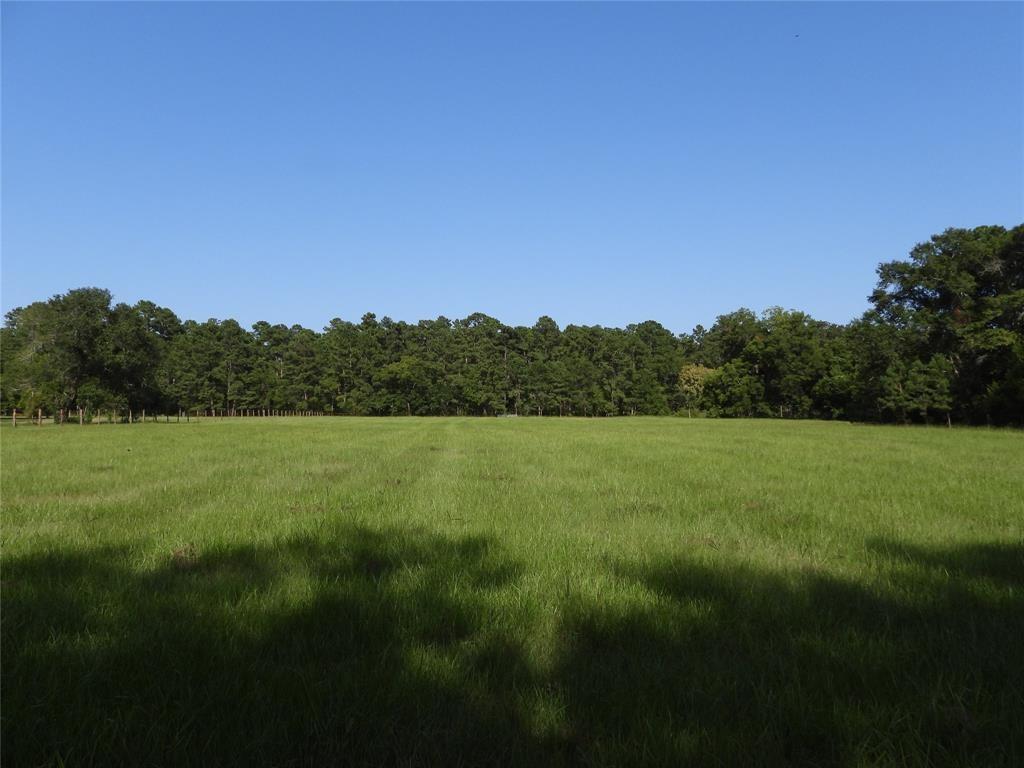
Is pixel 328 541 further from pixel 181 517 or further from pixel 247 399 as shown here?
pixel 247 399

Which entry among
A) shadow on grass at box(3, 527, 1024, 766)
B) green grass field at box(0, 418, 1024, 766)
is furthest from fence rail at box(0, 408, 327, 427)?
shadow on grass at box(3, 527, 1024, 766)

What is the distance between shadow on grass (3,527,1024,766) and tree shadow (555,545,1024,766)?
0.01m

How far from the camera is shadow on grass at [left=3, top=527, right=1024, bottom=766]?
7.70ft

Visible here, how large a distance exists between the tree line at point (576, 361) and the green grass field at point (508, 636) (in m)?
52.9

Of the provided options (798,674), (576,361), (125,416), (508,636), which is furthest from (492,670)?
(576,361)

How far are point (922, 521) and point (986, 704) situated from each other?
562cm

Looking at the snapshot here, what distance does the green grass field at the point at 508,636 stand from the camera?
2.39 meters

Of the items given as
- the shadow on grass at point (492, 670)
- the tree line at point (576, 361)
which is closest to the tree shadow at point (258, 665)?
the shadow on grass at point (492, 670)

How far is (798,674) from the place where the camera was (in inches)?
117

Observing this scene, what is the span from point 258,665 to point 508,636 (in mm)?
1462

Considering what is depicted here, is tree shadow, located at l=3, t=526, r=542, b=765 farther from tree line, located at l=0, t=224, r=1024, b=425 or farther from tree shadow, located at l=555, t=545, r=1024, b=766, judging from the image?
tree line, located at l=0, t=224, r=1024, b=425

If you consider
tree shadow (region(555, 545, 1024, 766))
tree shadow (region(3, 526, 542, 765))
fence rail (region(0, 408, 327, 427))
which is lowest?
fence rail (region(0, 408, 327, 427))

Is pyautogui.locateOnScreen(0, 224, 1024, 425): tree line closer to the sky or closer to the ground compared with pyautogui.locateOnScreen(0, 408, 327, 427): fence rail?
closer to the sky

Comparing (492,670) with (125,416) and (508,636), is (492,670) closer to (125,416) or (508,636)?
(508,636)
